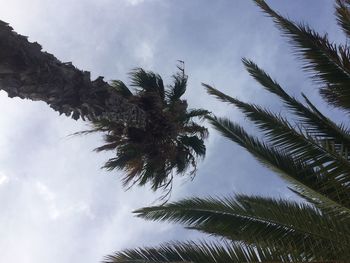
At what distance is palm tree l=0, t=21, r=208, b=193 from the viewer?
728cm

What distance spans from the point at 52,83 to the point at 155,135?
3063 millimetres

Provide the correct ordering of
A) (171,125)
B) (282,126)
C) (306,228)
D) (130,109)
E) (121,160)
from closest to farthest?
(306,228) → (282,126) → (130,109) → (171,125) → (121,160)

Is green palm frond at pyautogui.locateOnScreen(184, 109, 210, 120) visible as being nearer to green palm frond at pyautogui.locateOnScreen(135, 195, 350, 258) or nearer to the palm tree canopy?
the palm tree canopy

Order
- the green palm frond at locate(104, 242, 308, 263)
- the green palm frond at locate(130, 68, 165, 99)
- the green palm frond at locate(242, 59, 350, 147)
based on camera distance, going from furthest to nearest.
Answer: the green palm frond at locate(130, 68, 165, 99), the green palm frond at locate(242, 59, 350, 147), the green palm frond at locate(104, 242, 308, 263)

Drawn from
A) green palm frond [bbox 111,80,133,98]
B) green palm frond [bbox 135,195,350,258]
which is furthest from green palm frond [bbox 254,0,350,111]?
green palm frond [bbox 111,80,133,98]

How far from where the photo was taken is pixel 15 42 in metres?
7.02

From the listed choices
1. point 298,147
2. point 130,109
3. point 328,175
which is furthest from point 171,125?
point 328,175

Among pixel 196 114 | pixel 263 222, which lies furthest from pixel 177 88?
pixel 263 222

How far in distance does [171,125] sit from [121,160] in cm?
180

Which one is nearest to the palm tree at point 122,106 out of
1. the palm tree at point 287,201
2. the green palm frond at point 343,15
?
the palm tree at point 287,201

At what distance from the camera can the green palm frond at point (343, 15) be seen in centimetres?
742

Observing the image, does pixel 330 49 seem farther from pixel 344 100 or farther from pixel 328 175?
pixel 328 175

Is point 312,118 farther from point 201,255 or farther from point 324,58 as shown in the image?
point 201,255

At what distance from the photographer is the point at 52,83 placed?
25.1 ft
